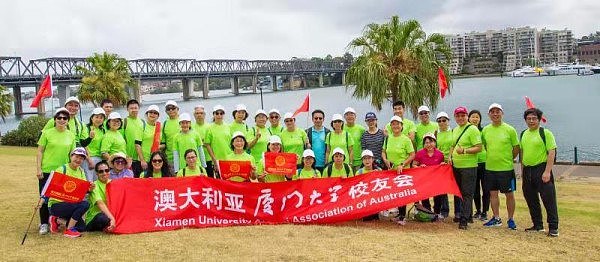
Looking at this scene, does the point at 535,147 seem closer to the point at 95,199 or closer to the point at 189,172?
the point at 189,172

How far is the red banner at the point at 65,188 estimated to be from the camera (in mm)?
8320

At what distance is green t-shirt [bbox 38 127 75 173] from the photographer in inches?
342

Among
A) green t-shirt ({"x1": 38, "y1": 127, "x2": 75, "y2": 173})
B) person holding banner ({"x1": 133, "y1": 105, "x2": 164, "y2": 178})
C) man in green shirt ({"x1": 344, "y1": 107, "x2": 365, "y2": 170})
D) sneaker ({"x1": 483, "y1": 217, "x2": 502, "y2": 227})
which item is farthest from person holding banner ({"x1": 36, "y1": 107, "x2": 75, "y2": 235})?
sneaker ({"x1": 483, "y1": 217, "x2": 502, "y2": 227})

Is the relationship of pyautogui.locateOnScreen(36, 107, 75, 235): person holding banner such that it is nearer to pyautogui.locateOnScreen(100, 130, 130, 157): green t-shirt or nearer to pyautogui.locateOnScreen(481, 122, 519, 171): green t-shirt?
pyautogui.locateOnScreen(100, 130, 130, 157): green t-shirt

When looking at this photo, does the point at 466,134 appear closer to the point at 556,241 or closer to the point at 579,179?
the point at 556,241

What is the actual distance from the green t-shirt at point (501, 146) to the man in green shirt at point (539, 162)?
18 centimetres

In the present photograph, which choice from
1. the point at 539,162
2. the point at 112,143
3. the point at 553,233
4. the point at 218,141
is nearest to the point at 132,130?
the point at 112,143

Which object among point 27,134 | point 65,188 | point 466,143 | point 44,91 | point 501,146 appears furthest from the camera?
point 27,134

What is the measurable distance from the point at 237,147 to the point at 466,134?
388cm

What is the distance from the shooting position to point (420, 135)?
10477 millimetres

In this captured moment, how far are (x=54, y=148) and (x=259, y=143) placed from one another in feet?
11.6

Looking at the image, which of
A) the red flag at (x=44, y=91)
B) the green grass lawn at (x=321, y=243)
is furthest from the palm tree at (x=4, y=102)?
the green grass lawn at (x=321, y=243)

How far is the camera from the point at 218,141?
10.2 metres

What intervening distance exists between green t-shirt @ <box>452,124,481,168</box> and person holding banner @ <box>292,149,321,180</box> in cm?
239
